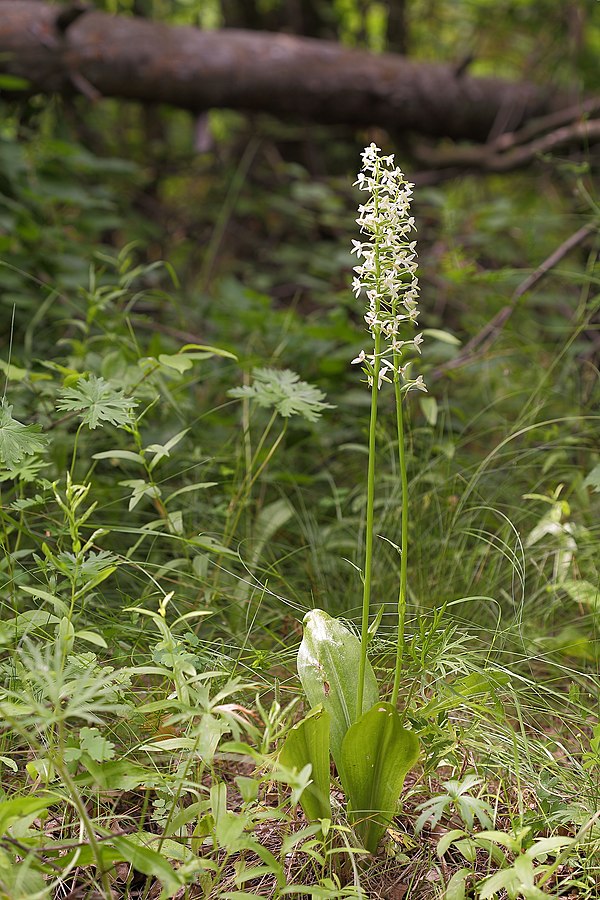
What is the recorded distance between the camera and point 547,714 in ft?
4.39

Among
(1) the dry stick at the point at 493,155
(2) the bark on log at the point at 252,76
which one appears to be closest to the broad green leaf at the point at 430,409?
(1) the dry stick at the point at 493,155

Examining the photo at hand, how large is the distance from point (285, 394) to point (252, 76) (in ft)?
6.98

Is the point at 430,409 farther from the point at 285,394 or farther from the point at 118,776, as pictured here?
the point at 118,776

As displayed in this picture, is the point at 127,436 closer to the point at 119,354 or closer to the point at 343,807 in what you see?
the point at 119,354

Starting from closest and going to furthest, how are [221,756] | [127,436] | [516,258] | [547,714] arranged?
1. [221,756]
2. [547,714]
3. [127,436]
4. [516,258]

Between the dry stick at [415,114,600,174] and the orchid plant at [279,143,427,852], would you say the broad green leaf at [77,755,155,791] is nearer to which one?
the orchid plant at [279,143,427,852]

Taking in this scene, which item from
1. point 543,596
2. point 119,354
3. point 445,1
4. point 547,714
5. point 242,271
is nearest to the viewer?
point 547,714

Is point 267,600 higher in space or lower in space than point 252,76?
lower

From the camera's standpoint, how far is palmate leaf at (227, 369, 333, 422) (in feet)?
5.14

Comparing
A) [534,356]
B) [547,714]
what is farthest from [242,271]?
[547,714]

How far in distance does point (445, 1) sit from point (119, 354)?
3.43m

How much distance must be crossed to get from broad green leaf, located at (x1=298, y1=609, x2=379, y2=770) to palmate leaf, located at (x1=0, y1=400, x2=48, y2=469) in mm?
538

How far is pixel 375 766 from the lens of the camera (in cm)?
110

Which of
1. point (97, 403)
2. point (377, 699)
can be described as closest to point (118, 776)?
point (377, 699)
